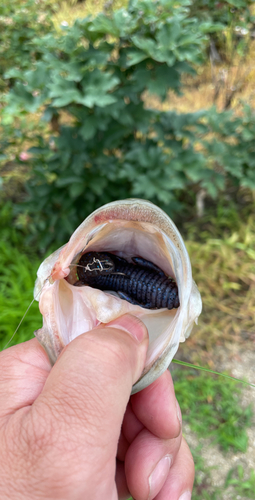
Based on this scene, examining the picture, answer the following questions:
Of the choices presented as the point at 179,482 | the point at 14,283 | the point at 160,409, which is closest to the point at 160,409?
the point at 160,409

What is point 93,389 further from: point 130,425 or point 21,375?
point 130,425

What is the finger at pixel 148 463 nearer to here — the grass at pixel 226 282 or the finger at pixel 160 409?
the finger at pixel 160 409

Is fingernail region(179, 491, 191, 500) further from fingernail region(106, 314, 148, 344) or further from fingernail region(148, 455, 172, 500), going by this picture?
fingernail region(106, 314, 148, 344)

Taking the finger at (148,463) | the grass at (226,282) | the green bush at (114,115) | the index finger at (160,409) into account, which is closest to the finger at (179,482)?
the finger at (148,463)

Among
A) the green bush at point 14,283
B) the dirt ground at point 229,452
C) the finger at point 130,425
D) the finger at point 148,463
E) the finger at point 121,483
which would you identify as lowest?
the dirt ground at point 229,452

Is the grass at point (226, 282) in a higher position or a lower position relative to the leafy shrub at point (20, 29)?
lower

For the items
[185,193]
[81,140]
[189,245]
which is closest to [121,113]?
[81,140]

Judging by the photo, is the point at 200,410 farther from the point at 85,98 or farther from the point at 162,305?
the point at 85,98
